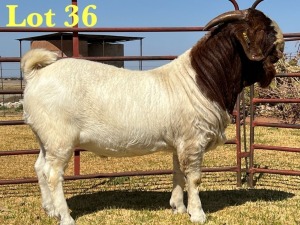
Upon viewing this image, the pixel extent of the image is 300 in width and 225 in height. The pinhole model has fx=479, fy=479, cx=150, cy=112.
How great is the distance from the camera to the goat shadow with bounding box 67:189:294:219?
5188 mm

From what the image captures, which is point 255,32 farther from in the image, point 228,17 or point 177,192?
point 177,192

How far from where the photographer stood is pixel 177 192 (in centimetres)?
496

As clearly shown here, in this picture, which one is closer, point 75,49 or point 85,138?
point 85,138

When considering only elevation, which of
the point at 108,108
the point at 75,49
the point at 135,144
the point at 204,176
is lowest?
the point at 204,176

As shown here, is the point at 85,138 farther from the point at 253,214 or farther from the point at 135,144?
the point at 253,214

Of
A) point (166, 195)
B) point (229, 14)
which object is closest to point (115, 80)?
point (229, 14)

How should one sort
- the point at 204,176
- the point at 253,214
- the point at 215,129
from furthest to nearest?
the point at 204,176, the point at 253,214, the point at 215,129

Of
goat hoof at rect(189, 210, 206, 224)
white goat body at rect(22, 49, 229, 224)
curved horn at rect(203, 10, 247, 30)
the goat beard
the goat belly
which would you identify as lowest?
goat hoof at rect(189, 210, 206, 224)

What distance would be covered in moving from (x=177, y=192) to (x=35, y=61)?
76.5 inches

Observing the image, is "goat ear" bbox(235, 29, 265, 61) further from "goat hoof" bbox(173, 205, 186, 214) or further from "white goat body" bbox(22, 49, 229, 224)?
"goat hoof" bbox(173, 205, 186, 214)

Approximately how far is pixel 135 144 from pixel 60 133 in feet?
2.36

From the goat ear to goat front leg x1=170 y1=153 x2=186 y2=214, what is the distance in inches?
50.7

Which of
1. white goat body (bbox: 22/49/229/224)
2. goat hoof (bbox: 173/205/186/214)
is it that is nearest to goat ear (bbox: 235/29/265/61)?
white goat body (bbox: 22/49/229/224)

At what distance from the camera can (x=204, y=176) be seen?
7004mm
